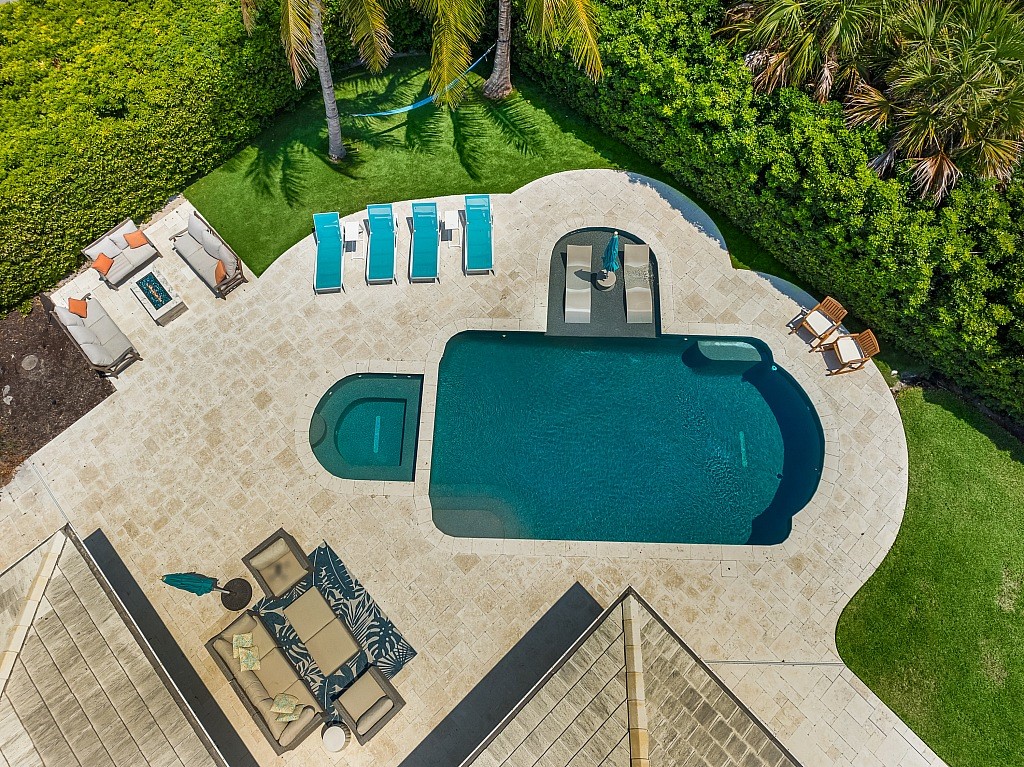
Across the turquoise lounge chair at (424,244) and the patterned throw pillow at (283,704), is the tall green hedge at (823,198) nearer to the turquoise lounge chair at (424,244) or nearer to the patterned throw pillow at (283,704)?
the turquoise lounge chair at (424,244)

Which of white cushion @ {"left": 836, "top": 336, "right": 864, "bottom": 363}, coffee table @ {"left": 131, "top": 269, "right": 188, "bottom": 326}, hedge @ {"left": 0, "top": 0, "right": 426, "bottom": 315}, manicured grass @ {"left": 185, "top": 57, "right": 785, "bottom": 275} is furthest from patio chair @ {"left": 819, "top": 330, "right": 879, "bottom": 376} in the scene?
coffee table @ {"left": 131, "top": 269, "right": 188, "bottom": 326}

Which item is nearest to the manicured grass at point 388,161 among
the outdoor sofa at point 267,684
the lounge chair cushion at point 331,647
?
the outdoor sofa at point 267,684

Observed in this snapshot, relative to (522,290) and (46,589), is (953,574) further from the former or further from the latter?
(46,589)

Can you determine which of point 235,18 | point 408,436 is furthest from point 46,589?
point 235,18

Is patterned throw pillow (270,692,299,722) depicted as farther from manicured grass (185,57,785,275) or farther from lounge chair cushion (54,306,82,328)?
manicured grass (185,57,785,275)

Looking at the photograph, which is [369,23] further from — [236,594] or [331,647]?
[331,647]

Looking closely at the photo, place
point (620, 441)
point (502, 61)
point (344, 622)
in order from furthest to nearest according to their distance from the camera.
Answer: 1. point (502, 61)
2. point (620, 441)
3. point (344, 622)

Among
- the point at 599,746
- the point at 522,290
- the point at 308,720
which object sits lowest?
the point at 308,720

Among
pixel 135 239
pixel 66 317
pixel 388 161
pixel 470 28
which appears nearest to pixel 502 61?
pixel 470 28
